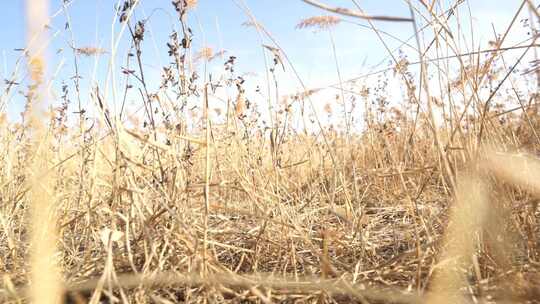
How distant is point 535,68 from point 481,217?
334mm

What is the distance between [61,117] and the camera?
1904 millimetres

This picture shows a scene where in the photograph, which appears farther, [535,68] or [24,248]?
[24,248]

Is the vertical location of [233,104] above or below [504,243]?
above

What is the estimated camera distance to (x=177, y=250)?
99 cm

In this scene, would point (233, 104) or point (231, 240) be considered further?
point (233, 104)

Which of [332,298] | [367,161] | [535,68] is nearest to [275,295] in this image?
[332,298]

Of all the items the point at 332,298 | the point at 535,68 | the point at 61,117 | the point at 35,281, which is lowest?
the point at 332,298

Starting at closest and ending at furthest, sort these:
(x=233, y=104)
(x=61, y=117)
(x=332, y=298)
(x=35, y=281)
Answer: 1. (x=35, y=281)
2. (x=332, y=298)
3. (x=233, y=104)
4. (x=61, y=117)

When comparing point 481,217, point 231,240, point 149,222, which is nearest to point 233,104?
point 231,240

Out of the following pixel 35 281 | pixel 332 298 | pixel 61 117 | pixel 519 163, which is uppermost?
pixel 61 117

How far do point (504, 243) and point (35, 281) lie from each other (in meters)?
0.88

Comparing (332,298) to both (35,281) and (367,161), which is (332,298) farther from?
(367,161)

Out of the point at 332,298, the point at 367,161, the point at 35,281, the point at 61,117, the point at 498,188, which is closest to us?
the point at 35,281

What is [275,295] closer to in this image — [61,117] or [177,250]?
[177,250]
